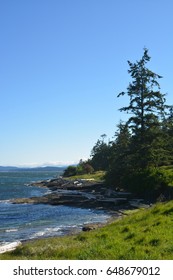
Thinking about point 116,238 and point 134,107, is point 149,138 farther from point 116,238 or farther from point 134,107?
point 116,238

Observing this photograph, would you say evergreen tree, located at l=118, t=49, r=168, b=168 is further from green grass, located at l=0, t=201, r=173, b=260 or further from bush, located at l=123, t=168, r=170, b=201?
green grass, located at l=0, t=201, r=173, b=260

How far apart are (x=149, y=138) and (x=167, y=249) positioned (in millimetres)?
40295

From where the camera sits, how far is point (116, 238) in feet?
58.1

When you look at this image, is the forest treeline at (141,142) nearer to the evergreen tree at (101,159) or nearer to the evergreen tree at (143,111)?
the evergreen tree at (143,111)

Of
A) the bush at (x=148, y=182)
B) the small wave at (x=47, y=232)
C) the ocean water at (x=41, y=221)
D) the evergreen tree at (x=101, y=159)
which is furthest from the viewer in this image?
the evergreen tree at (x=101, y=159)

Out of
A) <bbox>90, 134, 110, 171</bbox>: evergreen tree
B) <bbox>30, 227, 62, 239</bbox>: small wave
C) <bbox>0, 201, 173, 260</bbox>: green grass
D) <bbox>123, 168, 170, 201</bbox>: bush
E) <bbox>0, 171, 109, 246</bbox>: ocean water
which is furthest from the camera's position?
<bbox>90, 134, 110, 171</bbox>: evergreen tree

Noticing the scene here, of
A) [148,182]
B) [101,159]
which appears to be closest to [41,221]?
[148,182]

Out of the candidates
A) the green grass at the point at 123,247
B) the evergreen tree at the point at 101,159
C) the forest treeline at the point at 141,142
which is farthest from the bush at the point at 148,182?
the evergreen tree at the point at 101,159

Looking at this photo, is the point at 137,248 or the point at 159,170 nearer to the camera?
the point at 137,248

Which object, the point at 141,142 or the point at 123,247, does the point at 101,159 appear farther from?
the point at 123,247

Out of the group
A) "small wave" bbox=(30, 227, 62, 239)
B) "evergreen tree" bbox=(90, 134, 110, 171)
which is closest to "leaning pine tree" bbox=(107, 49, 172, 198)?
"small wave" bbox=(30, 227, 62, 239)

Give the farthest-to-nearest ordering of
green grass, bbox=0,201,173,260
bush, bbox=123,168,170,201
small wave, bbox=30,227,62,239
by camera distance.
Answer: bush, bbox=123,168,170,201 → small wave, bbox=30,227,62,239 → green grass, bbox=0,201,173,260

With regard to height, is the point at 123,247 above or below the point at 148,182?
below
